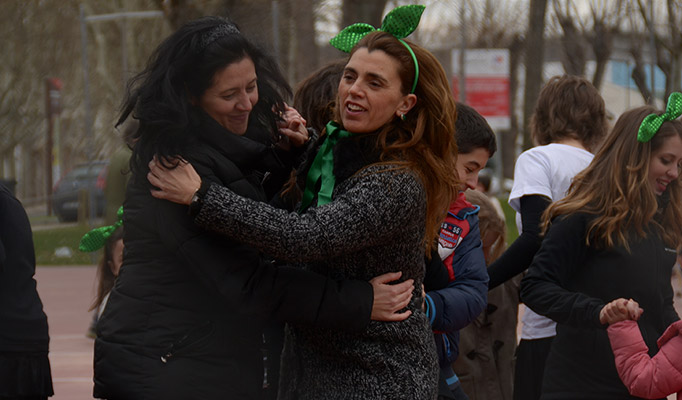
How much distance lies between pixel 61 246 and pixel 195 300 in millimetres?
16437

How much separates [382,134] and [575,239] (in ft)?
4.01

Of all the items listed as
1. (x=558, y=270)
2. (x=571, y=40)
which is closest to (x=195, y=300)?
(x=558, y=270)

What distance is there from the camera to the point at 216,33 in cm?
281

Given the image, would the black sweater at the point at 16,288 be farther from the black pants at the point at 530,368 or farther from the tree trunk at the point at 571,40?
the tree trunk at the point at 571,40

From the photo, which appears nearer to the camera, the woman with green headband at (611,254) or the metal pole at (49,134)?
the woman with green headband at (611,254)

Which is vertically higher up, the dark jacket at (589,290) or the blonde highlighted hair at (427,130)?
the blonde highlighted hair at (427,130)

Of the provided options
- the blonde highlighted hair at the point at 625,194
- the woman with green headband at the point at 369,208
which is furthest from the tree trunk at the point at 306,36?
the woman with green headband at the point at 369,208

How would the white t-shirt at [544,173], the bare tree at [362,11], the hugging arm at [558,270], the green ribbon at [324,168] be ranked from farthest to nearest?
1. the bare tree at [362,11]
2. the white t-shirt at [544,173]
3. the hugging arm at [558,270]
4. the green ribbon at [324,168]

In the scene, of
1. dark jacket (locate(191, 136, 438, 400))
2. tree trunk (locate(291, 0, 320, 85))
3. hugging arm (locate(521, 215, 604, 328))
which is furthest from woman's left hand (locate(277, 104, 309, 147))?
tree trunk (locate(291, 0, 320, 85))

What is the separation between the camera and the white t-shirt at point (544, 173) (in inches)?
178

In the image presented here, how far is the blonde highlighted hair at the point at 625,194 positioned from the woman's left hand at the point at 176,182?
1.62m

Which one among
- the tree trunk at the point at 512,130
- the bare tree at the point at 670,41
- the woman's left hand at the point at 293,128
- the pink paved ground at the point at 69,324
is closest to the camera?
the woman's left hand at the point at 293,128

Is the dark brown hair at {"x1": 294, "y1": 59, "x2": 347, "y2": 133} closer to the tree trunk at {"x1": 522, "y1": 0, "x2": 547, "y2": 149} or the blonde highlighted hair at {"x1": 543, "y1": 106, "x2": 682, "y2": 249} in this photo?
the blonde highlighted hair at {"x1": 543, "y1": 106, "x2": 682, "y2": 249}

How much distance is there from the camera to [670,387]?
11.4ft
